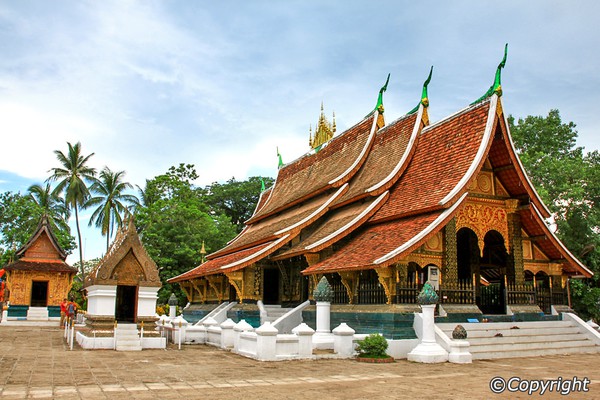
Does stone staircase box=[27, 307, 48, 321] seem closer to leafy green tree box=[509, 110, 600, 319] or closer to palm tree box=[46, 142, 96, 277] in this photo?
palm tree box=[46, 142, 96, 277]

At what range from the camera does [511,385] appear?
7.44m

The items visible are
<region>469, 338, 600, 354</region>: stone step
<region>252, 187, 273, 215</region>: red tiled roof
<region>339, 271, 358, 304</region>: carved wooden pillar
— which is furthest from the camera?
<region>252, 187, 273, 215</region>: red tiled roof

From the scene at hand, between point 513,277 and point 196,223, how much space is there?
21395 millimetres

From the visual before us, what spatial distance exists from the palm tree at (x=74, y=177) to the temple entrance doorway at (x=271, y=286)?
997 inches

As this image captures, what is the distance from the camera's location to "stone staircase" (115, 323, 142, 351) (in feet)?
39.3

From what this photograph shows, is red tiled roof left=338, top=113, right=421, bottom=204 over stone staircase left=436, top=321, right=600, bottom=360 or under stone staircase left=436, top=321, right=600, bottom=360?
over

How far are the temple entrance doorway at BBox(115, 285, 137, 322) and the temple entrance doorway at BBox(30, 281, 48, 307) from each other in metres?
17.4

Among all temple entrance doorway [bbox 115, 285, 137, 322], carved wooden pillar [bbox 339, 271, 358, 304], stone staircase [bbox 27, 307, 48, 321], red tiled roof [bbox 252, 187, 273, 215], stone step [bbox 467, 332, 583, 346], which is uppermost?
red tiled roof [bbox 252, 187, 273, 215]

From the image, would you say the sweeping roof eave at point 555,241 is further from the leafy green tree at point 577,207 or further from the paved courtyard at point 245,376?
the leafy green tree at point 577,207

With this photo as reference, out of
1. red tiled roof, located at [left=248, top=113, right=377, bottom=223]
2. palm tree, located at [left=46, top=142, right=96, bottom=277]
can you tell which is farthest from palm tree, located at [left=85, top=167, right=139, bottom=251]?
red tiled roof, located at [left=248, top=113, right=377, bottom=223]

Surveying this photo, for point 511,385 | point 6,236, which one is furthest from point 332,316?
point 6,236

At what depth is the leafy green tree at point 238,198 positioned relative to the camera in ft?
160

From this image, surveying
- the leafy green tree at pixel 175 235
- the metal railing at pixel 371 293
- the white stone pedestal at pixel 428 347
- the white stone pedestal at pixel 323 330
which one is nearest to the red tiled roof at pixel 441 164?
the metal railing at pixel 371 293

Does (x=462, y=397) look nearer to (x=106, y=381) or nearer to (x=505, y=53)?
(x=106, y=381)
